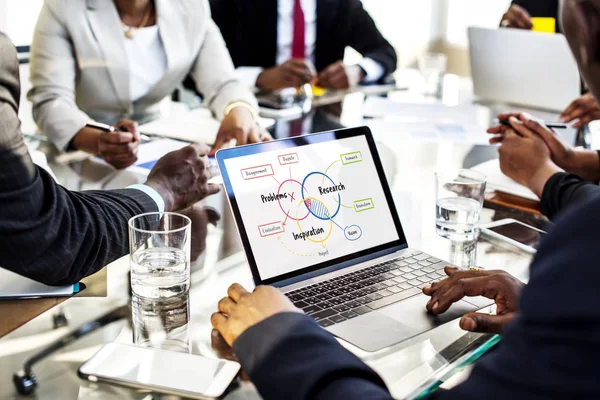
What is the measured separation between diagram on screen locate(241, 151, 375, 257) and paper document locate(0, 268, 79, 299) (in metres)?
0.31

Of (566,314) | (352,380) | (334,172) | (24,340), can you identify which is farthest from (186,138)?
(566,314)

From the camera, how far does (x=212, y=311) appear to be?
103 cm

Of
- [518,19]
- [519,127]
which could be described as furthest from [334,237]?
[518,19]

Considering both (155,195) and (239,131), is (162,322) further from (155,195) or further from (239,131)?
(239,131)

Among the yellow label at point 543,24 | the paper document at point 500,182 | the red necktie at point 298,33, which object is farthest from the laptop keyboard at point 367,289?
the red necktie at point 298,33

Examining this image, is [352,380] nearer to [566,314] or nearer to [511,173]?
[566,314]

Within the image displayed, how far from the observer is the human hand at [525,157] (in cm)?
157

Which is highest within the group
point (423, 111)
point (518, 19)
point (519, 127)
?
point (518, 19)

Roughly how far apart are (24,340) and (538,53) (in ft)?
6.28

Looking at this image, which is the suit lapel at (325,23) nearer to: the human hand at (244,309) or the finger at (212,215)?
the finger at (212,215)

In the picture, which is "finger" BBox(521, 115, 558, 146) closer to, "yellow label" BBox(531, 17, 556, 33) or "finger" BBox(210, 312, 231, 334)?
"finger" BBox(210, 312, 231, 334)

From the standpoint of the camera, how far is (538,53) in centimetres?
231

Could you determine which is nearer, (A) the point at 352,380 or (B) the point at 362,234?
(A) the point at 352,380

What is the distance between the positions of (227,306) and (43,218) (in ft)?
1.01
